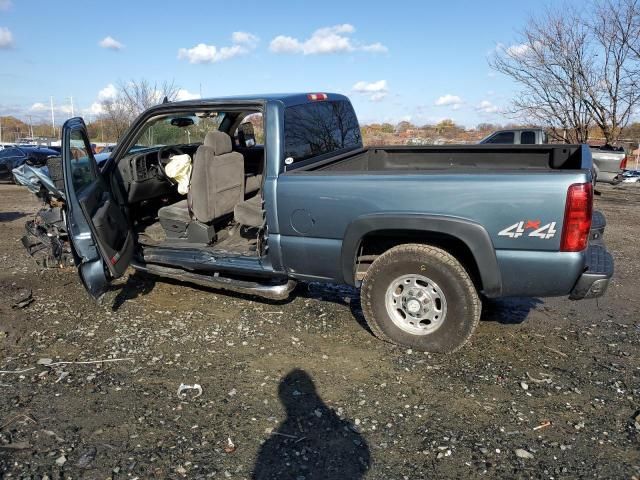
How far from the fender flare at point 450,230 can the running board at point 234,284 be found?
79 cm

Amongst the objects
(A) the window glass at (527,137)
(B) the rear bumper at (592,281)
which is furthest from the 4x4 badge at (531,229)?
(A) the window glass at (527,137)

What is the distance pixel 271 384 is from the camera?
3.37 meters

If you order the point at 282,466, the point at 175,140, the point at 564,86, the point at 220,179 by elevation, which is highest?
the point at 564,86

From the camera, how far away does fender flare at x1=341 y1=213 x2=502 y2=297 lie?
3.31 m

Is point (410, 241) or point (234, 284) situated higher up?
point (410, 241)

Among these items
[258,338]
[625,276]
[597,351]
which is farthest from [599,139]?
[258,338]

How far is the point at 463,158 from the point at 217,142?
2.41 m

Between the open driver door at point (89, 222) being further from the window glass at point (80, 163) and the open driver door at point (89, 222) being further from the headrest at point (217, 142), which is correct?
the headrest at point (217, 142)

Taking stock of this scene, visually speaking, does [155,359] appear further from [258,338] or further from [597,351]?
[597,351]

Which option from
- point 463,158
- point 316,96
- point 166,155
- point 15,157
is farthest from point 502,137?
point 15,157

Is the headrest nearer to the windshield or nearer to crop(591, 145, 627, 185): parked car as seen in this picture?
the windshield

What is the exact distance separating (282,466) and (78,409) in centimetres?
137

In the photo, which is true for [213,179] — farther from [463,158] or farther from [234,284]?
[463,158]

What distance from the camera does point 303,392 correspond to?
327 cm
